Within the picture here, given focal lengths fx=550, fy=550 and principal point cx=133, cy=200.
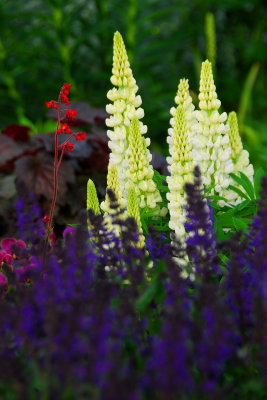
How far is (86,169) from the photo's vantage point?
3.14 metres

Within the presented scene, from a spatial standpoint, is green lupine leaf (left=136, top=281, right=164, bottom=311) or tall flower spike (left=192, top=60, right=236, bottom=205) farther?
tall flower spike (left=192, top=60, right=236, bottom=205)

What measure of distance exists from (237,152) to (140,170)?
0.49 meters

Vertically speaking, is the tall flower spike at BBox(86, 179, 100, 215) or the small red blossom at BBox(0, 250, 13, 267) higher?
Result: the tall flower spike at BBox(86, 179, 100, 215)

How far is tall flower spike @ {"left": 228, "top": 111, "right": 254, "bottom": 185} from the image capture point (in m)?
2.26

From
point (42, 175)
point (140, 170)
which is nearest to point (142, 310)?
point (140, 170)

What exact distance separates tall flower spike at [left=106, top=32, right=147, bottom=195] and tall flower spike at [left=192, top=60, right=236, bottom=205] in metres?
0.22

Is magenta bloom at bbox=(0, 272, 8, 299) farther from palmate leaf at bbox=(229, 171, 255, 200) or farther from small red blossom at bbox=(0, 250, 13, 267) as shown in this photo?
palmate leaf at bbox=(229, 171, 255, 200)

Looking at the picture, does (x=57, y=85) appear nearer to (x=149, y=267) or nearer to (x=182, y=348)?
(x=149, y=267)

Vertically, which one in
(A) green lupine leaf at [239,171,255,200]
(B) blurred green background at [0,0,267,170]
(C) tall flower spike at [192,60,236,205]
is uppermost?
(B) blurred green background at [0,0,267,170]

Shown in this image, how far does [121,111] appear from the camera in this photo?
214 cm

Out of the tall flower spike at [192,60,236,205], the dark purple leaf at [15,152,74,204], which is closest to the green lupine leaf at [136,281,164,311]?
the tall flower spike at [192,60,236,205]

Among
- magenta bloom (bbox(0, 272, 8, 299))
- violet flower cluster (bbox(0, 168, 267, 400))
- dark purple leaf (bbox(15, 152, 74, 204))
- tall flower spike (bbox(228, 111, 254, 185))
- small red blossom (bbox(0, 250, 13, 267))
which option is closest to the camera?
violet flower cluster (bbox(0, 168, 267, 400))

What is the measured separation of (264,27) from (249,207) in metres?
6.04

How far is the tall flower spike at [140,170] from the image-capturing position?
Result: 1987mm
